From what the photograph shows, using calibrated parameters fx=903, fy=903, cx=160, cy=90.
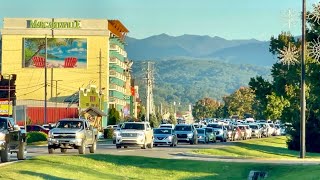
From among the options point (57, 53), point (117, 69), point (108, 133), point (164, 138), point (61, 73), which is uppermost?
point (57, 53)

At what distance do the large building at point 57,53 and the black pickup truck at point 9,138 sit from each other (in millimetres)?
126623

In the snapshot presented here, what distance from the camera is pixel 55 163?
35.2m

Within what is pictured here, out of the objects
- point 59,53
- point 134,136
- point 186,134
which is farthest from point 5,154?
point 59,53

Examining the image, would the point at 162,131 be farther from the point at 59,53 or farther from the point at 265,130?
the point at 59,53

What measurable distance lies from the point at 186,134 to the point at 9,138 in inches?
1473

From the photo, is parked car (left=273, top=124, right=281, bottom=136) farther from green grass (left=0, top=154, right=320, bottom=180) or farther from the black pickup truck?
the black pickup truck

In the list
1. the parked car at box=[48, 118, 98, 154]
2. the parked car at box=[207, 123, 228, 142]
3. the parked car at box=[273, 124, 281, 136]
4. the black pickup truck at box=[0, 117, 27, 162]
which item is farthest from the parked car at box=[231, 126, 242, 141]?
the black pickup truck at box=[0, 117, 27, 162]

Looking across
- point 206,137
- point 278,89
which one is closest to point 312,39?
point 206,137

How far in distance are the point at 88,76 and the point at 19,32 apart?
620 inches

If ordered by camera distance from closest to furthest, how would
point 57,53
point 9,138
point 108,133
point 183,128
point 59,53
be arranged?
point 9,138
point 183,128
point 108,133
point 57,53
point 59,53

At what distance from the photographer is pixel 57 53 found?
16712 centimetres

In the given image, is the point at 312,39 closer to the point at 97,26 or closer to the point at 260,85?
the point at 260,85

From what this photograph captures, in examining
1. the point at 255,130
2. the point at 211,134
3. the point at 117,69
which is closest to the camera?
the point at 211,134

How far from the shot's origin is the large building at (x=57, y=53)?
167 meters
